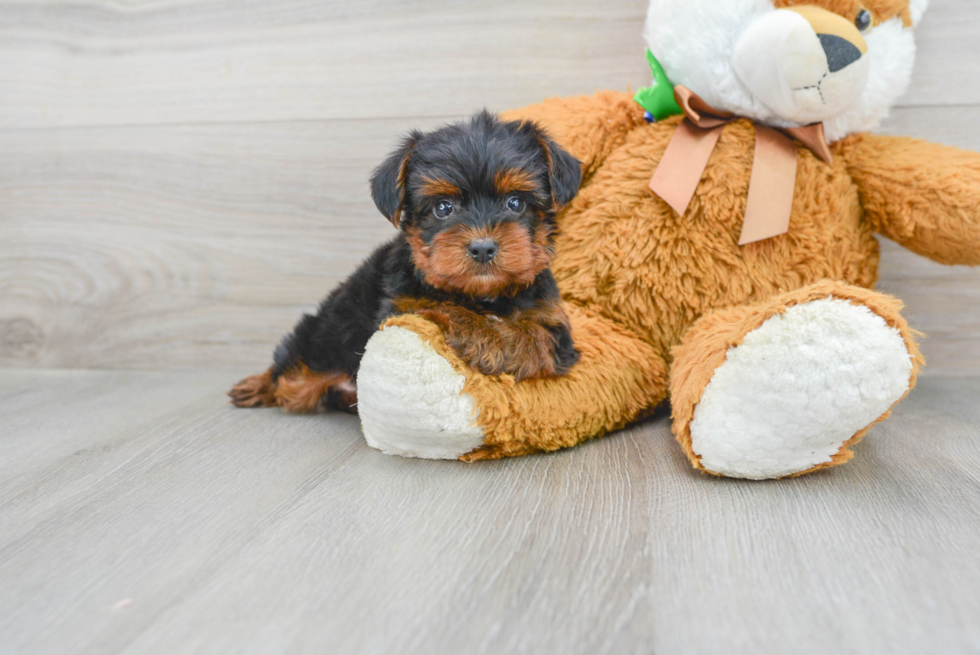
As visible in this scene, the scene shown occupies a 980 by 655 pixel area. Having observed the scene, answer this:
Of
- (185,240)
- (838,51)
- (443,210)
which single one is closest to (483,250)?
(443,210)

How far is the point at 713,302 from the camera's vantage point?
1.82 m

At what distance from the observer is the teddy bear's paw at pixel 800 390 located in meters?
1.33

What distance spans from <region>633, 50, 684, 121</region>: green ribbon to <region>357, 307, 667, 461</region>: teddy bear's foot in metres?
0.63

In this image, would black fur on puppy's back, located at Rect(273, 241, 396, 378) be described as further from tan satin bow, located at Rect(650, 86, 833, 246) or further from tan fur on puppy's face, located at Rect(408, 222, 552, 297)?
tan satin bow, located at Rect(650, 86, 833, 246)

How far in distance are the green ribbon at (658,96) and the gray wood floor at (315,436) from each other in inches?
15.0

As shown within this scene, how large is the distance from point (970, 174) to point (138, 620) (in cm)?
197

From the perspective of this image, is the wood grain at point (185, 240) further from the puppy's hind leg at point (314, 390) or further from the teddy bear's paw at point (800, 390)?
the teddy bear's paw at point (800, 390)

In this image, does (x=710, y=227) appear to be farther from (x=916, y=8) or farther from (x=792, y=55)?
(x=916, y=8)

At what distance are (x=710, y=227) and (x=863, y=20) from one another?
60 cm

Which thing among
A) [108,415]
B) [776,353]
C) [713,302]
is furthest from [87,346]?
[776,353]

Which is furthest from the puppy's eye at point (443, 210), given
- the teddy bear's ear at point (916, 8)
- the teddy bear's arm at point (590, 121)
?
the teddy bear's ear at point (916, 8)

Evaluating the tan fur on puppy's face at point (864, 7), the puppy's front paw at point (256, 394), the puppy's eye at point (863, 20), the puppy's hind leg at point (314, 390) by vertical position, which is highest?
the tan fur on puppy's face at point (864, 7)

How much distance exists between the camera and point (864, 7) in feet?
5.69

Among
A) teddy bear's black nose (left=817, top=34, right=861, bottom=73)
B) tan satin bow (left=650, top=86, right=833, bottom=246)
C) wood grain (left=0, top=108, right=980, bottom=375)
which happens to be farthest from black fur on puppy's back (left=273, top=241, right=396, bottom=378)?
teddy bear's black nose (left=817, top=34, right=861, bottom=73)
